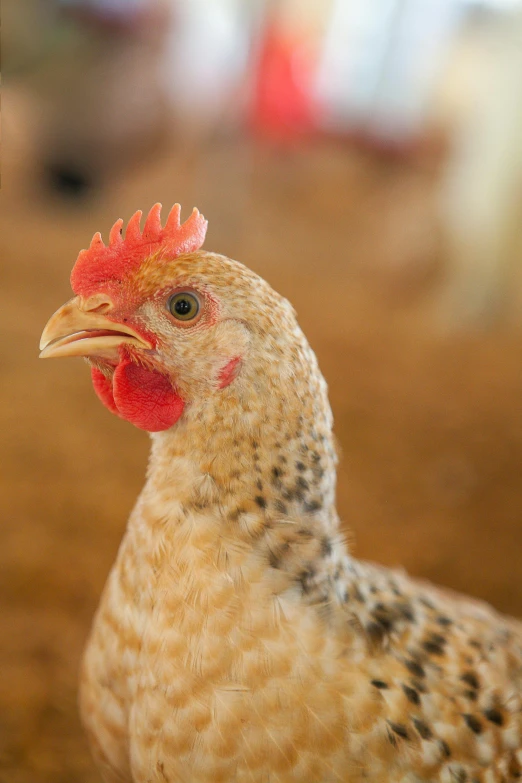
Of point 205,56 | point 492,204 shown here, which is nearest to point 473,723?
point 205,56

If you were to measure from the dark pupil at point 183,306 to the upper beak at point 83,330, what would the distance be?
0.07 meters

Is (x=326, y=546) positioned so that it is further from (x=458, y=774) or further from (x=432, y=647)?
(x=458, y=774)

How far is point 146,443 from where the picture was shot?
2775 millimetres

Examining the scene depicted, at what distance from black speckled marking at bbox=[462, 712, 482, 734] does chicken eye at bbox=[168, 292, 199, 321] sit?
0.79 meters

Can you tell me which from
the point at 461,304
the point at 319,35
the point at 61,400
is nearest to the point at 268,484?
the point at 61,400

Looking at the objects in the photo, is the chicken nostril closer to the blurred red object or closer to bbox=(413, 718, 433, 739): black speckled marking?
bbox=(413, 718, 433, 739): black speckled marking

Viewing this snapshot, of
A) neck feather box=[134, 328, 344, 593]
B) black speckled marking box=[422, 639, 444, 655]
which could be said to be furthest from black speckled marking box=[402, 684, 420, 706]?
neck feather box=[134, 328, 344, 593]

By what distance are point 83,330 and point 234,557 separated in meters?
0.41

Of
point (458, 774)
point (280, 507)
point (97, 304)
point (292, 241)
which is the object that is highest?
point (292, 241)

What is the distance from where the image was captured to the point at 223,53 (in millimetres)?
3752

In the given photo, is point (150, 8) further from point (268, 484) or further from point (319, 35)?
point (268, 484)

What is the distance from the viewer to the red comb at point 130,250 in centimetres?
102

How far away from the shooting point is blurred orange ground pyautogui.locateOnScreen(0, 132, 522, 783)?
195 cm

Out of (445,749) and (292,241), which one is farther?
(292,241)
